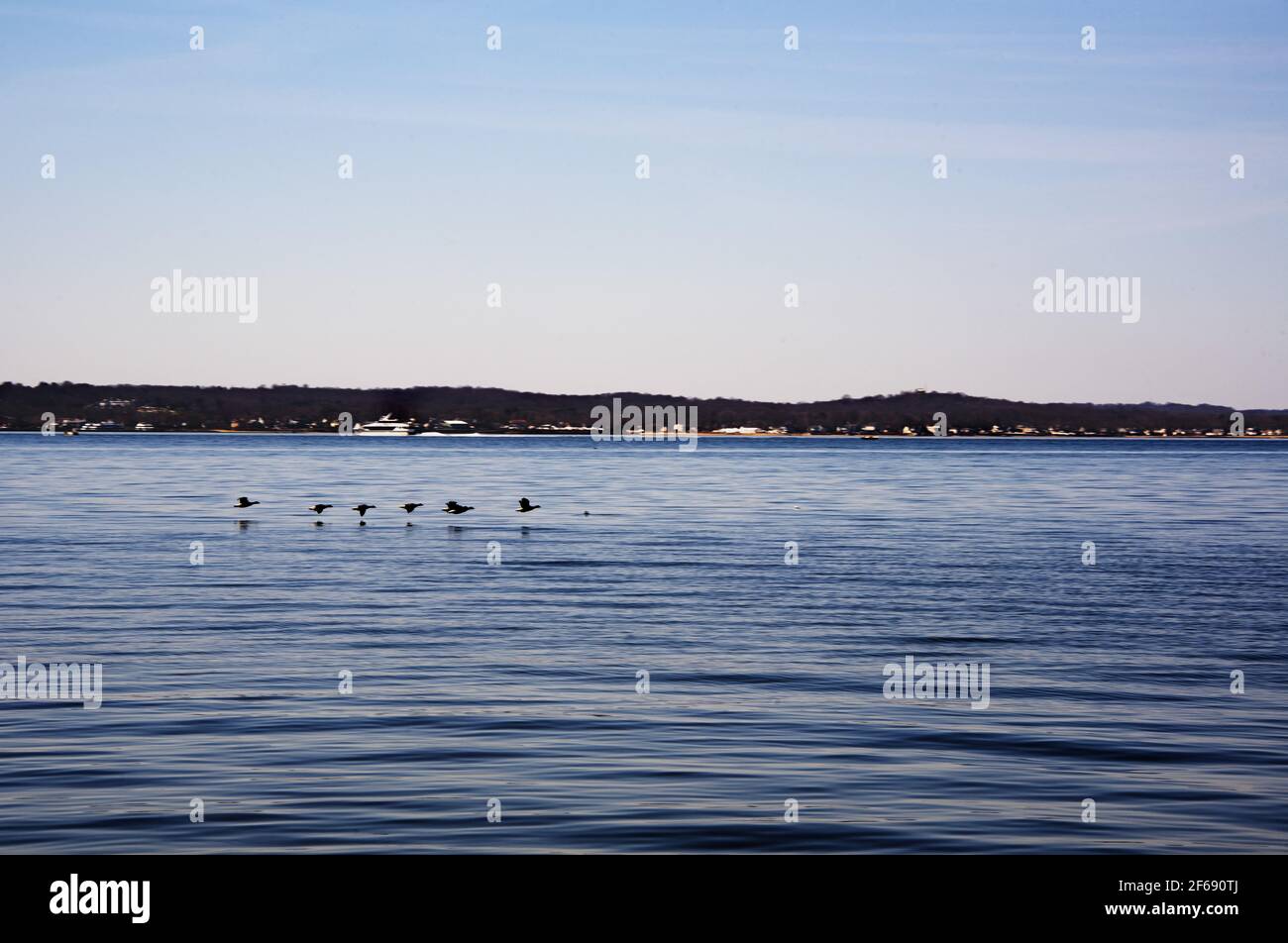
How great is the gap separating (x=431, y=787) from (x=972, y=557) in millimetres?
31695

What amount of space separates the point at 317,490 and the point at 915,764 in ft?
259

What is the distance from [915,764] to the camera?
48.9 ft

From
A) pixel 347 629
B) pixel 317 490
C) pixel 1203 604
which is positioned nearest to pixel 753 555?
pixel 1203 604

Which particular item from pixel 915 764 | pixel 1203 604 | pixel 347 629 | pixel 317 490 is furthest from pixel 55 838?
pixel 317 490

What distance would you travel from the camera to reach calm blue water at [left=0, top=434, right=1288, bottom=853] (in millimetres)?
12406

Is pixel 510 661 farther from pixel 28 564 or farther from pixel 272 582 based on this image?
pixel 28 564

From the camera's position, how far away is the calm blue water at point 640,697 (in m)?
12.4

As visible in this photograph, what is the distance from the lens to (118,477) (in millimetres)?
104812

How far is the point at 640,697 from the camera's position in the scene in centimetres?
1894
